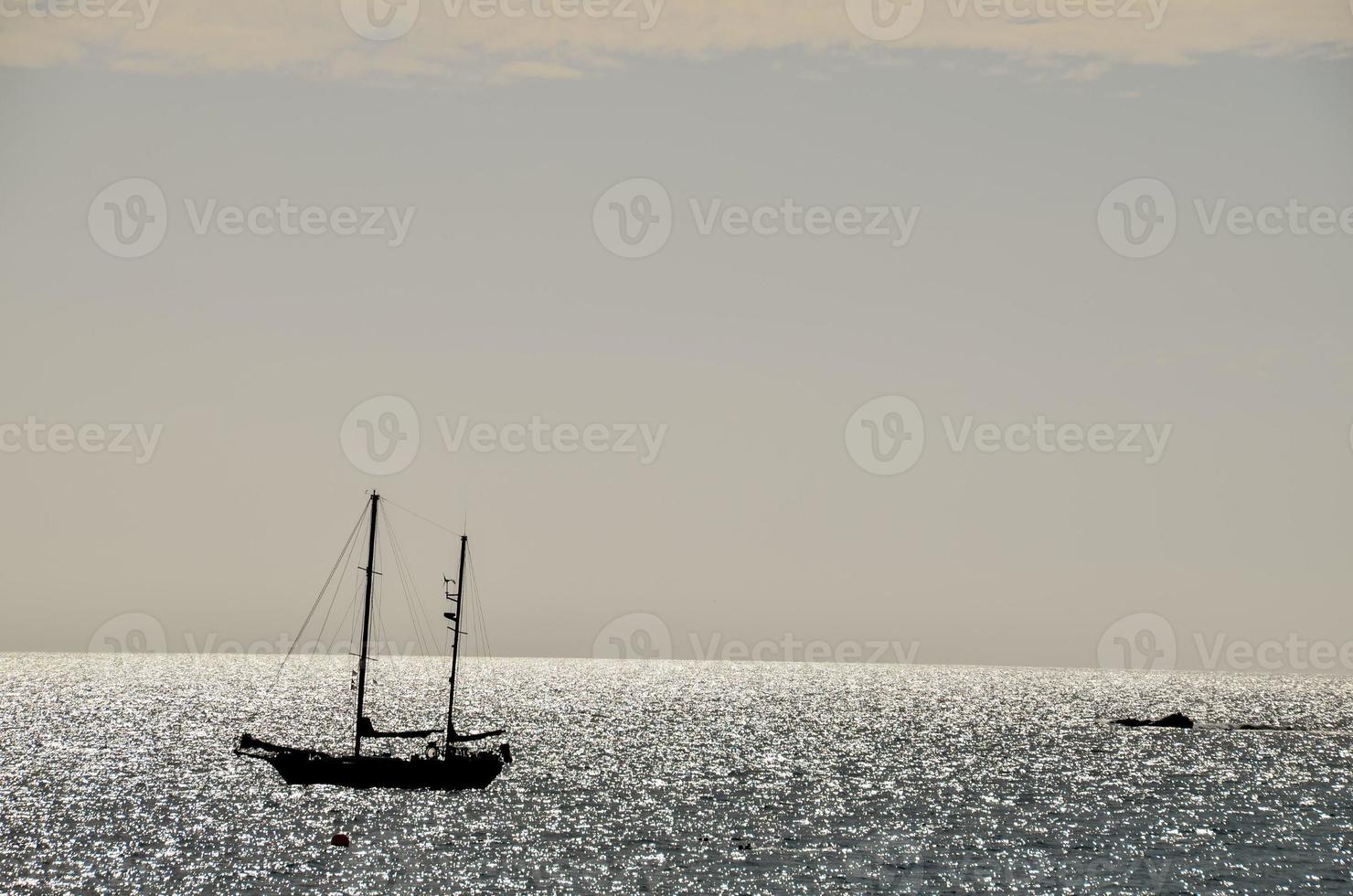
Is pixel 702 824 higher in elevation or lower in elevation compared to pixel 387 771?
lower

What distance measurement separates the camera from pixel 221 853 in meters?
77.4

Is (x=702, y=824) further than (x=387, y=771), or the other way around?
(x=387, y=771)

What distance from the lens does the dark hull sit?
320ft

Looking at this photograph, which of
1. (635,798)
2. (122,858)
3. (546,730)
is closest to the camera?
(122,858)

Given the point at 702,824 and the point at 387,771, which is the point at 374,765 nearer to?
the point at 387,771

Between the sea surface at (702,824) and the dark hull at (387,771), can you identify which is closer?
the sea surface at (702,824)

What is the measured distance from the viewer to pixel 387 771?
97750 mm

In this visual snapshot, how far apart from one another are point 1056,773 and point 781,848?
55.7 meters

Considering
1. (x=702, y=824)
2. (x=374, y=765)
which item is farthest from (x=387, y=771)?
(x=702, y=824)

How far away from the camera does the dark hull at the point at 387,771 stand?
97.4 m

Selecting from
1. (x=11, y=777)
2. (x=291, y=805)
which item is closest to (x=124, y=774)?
(x=11, y=777)

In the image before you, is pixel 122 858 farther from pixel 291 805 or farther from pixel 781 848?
pixel 781 848

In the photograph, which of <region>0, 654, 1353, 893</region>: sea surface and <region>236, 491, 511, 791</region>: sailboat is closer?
<region>0, 654, 1353, 893</region>: sea surface

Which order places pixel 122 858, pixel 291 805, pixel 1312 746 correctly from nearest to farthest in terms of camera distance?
pixel 122 858
pixel 291 805
pixel 1312 746
